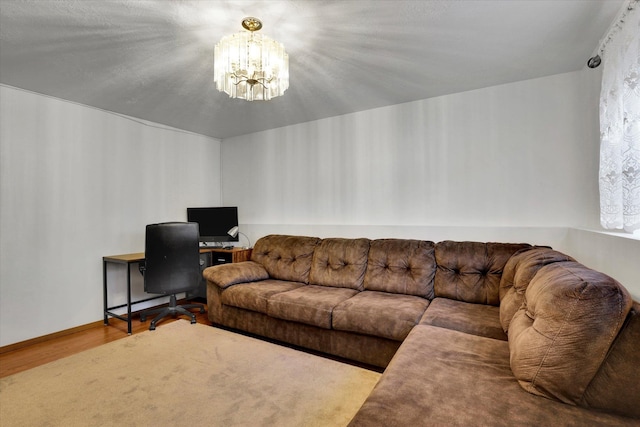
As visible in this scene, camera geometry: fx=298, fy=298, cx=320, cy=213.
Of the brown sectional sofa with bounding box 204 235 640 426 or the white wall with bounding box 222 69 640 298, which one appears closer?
the brown sectional sofa with bounding box 204 235 640 426

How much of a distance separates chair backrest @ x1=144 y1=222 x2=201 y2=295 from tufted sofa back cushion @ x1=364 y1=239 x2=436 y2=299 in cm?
183

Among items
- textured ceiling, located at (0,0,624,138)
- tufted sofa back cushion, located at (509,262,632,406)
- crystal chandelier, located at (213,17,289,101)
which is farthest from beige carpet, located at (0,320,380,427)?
textured ceiling, located at (0,0,624,138)

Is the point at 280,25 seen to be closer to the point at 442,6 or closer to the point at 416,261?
the point at 442,6

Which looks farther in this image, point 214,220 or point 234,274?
point 214,220

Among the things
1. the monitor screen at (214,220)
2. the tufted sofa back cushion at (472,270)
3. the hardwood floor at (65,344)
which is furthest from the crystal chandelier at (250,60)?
the hardwood floor at (65,344)

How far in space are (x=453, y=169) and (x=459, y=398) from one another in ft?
7.36

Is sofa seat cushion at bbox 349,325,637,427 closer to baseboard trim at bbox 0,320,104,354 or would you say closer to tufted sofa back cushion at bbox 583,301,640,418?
tufted sofa back cushion at bbox 583,301,640,418

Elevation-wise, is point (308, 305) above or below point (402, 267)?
below

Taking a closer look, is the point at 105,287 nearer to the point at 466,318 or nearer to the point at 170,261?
the point at 170,261

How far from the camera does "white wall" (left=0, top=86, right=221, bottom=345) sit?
2.60 metres

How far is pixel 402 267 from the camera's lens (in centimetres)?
262

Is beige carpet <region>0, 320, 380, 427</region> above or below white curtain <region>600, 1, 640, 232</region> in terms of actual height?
below

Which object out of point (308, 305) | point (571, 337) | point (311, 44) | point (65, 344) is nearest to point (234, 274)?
point (308, 305)

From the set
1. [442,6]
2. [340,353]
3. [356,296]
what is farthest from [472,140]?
[340,353]
